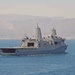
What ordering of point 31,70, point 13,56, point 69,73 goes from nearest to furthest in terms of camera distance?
point 69,73 < point 31,70 < point 13,56

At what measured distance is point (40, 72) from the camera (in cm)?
7675

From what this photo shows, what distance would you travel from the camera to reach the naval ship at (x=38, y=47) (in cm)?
11838

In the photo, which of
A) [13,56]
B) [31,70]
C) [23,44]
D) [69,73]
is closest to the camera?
[69,73]

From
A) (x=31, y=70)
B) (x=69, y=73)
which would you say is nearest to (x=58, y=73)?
(x=69, y=73)

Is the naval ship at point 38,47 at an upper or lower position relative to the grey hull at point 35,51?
upper

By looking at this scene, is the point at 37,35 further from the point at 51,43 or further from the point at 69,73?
the point at 69,73

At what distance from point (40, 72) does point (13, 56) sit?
40.1 meters

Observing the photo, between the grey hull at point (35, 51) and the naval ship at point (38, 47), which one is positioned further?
the naval ship at point (38, 47)

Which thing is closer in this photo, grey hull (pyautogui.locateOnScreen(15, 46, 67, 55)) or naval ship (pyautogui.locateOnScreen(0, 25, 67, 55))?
grey hull (pyautogui.locateOnScreen(15, 46, 67, 55))

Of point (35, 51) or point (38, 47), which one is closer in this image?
point (35, 51)

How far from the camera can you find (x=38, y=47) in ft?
393

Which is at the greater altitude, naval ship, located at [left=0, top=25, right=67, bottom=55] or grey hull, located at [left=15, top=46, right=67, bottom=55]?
naval ship, located at [left=0, top=25, right=67, bottom=55]

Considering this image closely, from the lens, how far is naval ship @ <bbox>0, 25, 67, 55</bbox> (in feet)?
388

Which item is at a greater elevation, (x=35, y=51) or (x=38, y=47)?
(x=38, y=47)
